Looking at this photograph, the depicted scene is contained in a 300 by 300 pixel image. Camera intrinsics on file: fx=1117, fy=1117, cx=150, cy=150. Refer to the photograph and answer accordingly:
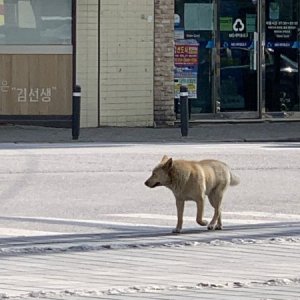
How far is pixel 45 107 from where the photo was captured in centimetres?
2334

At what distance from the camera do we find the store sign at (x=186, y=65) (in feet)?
79.3

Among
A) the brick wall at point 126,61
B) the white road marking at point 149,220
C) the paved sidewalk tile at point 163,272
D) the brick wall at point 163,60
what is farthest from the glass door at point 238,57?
the paved sidewalk tile at point 163,272

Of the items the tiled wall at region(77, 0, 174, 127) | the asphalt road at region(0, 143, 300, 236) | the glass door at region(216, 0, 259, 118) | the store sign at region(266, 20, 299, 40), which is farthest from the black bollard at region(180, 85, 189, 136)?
the store sign at region(266, 20, 299, 40)

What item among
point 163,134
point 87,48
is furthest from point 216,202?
point 87,48

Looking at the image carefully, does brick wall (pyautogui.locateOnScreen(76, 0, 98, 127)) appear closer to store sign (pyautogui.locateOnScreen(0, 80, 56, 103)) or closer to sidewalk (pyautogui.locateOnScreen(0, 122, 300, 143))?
store sign (pyautogui.locateOnScreen(0, 80, 56, 103))

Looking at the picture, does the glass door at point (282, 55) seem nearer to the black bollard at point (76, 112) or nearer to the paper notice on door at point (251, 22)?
the paper notice on door at point (251, 22)

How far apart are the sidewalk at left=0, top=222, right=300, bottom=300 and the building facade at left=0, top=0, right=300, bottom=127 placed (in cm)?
1225

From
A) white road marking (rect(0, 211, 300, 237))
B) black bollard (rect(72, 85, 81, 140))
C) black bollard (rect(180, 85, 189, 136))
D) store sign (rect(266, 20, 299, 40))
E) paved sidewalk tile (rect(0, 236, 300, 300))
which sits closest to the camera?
paved sidewalk tile (rect(0, 236, 300, 300))

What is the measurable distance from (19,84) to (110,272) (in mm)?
14597

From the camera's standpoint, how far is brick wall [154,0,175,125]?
938 inches

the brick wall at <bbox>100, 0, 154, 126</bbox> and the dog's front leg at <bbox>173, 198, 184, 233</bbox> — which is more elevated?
the brick wall at <bbox>100, 0, 154, 126</bbox>

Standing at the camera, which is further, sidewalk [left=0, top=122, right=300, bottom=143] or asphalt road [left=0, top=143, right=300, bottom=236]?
sidewalk [left=0, top=122, right=300, bottom=143]

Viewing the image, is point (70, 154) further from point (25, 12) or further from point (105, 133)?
point (25, 12)

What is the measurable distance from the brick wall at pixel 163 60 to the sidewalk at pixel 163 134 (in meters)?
0.63
